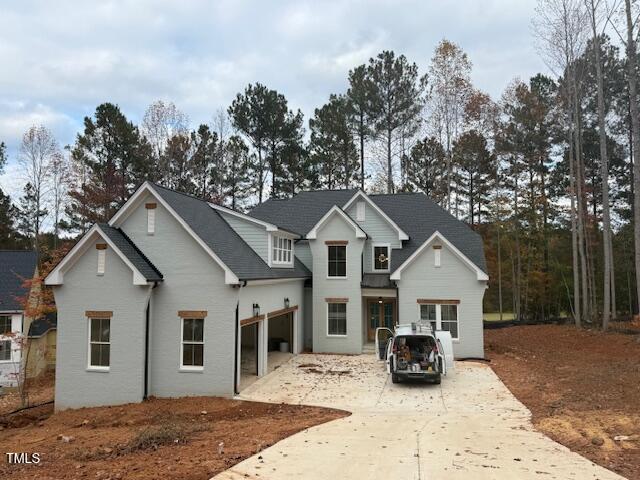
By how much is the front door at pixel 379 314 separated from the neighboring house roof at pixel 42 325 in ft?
53.1

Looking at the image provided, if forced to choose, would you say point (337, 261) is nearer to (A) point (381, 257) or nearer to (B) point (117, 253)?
(A) point (381, 257)

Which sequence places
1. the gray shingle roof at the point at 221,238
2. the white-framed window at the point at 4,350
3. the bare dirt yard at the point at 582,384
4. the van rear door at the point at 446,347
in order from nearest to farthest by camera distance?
1. the bare dirt yard at the point at 582,384
2. the gray shingle roof at the point at 221,238
3. the van rear door at the point at 446,347
4. the white-framed window at the point at 4,350

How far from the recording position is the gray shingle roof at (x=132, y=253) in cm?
1324

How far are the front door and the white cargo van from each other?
546cm

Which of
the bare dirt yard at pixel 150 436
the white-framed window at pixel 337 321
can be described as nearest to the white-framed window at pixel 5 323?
the bare dirt yard at pixel 150 436

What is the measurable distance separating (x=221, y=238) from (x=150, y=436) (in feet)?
25.5

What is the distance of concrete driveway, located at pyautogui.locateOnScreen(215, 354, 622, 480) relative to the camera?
22.2 feet

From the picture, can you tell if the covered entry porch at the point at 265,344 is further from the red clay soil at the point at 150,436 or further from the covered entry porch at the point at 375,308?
the covered entry porch at the point at 375,308

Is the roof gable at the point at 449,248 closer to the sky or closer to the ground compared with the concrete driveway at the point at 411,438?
closer to the sky

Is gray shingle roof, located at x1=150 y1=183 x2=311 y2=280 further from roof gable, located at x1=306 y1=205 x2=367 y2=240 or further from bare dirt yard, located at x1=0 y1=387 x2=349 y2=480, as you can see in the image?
bare dirt yard, located at x1=0 y1=387 x2=349 y2=480

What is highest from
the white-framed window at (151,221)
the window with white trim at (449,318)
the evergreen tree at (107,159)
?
the evergreen tree at (107,159)

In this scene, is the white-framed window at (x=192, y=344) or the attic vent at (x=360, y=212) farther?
the attic vent at (x=360, y=212)

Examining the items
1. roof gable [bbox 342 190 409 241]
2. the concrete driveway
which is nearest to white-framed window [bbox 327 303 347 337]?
roof gable [bbox 342 190 409 241]

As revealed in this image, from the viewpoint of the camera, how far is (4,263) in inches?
928
